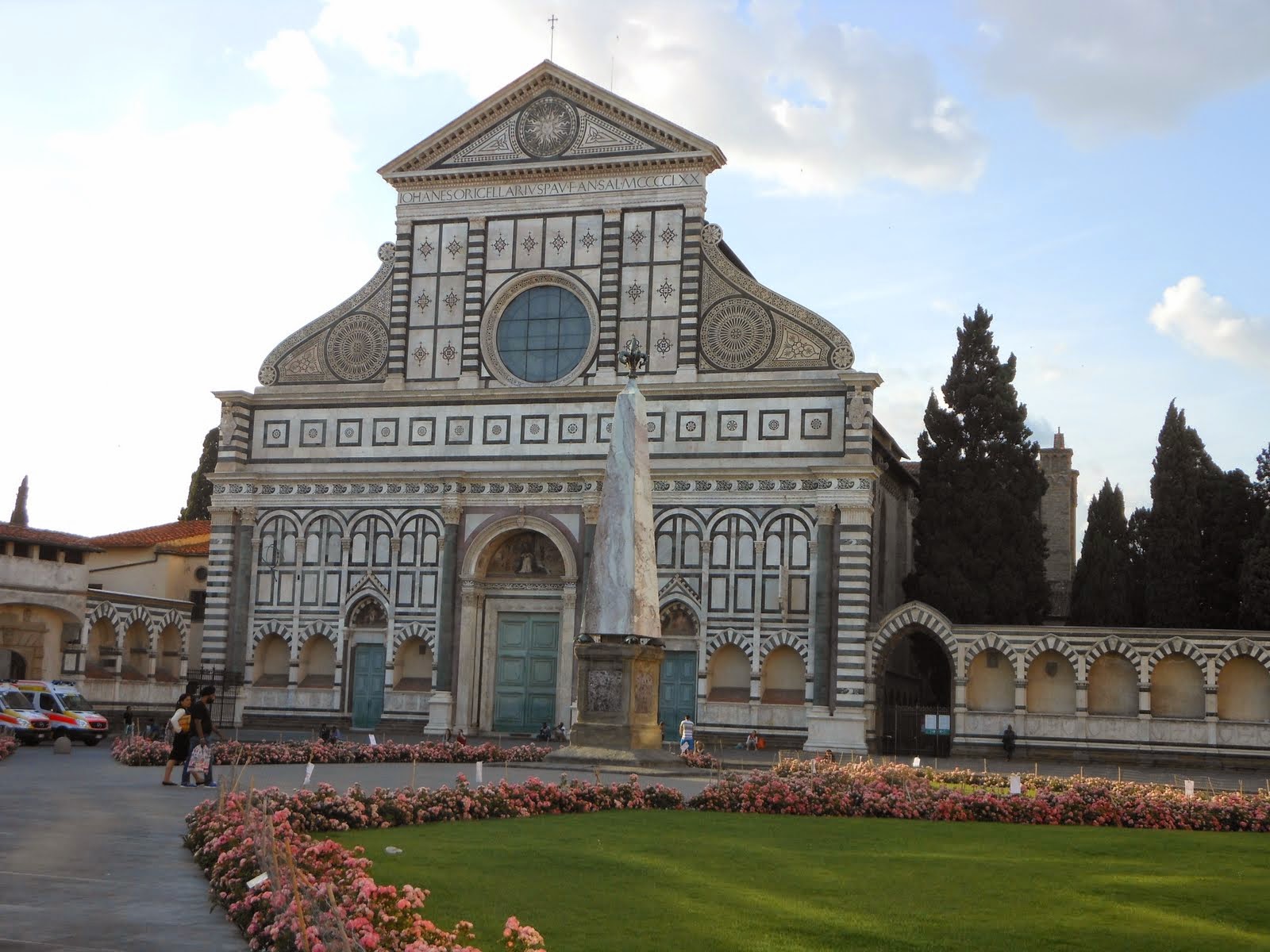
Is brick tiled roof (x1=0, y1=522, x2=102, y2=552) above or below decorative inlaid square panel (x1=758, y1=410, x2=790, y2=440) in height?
below

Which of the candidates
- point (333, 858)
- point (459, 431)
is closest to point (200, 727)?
point (333, 858)

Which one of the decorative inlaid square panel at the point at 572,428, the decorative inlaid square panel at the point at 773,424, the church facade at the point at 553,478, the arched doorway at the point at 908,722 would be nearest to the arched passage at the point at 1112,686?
the church facade at the point at 553,478

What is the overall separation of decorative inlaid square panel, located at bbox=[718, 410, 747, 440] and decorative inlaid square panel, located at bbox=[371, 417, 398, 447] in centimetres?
1000

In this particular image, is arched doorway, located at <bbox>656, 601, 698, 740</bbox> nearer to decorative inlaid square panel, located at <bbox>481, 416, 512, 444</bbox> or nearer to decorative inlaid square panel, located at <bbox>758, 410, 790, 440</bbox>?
decorative inlaid square panel, located at <bbox>758, 410, 790, 440</bbox>

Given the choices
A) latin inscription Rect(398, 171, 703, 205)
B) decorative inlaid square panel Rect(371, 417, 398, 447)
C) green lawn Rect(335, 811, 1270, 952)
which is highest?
latin inscription Rect(398, 171, 703, 205)

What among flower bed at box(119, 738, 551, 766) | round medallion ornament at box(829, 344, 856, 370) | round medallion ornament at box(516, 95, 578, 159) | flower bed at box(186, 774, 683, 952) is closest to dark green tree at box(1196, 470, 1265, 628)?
round medallion ornament at box(829, 344, 856, 370)

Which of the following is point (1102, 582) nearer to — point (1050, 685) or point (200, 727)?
point (1050, 685)

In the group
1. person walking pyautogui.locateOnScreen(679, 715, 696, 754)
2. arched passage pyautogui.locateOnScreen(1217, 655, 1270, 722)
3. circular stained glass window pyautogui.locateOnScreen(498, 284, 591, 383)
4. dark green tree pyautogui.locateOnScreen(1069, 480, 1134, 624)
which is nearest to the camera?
person walking pyautogui.locateOnScreen(679, 715, 696, 754)

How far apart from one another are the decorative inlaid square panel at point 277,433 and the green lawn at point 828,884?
2922 cm

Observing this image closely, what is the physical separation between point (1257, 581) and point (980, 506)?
8.02m

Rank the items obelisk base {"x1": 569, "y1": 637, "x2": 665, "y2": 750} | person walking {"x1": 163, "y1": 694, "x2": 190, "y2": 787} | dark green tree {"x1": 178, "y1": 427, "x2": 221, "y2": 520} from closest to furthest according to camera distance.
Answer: person walking {"x1": 163, "y1": 694, "x2": 190, "y2": 787} → obelisk base {"x1": 569, "y1": 637, "x2": 665, "y2": 750} → dark green tree {"x1": 178, "y1": 427, "x2": 221, "y2": 520}

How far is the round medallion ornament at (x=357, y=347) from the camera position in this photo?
45.4 m

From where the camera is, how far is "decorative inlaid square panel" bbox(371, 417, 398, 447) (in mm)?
44656

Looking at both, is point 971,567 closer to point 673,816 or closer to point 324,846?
point 673,816
